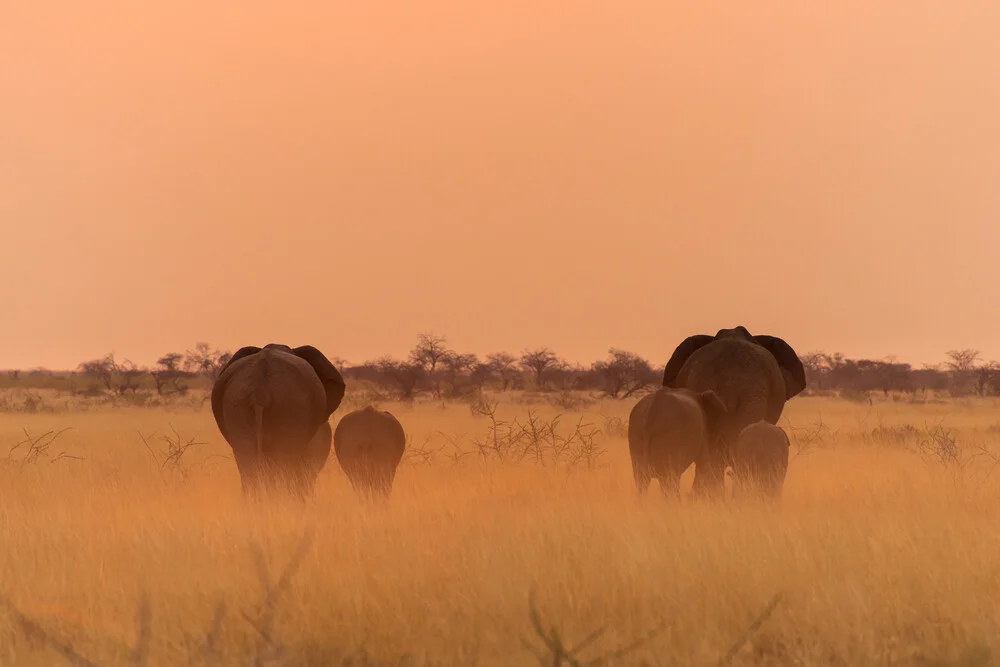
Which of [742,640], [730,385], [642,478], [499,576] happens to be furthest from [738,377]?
[742,640]

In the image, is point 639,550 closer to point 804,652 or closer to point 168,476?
point 804,652

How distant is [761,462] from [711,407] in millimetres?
901

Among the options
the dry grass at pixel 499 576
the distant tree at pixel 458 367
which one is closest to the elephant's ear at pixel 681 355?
the dry grass at pixel 499 576

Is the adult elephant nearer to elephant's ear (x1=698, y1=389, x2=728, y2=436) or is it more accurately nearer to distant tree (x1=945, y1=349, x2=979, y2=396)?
elephant's ear (x1=698, y1=389, x2=728, y2=436)

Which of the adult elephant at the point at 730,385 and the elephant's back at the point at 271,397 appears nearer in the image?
the elephant's back at the point at 271,397

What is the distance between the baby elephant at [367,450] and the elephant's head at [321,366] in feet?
A: 1.92

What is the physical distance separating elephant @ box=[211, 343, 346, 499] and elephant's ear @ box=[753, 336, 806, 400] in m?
5.65

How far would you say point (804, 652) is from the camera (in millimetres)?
5977

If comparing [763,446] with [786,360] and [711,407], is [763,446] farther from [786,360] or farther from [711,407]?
[786,360]

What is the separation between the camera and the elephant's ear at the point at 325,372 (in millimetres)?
12547

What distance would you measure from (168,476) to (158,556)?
6406mm

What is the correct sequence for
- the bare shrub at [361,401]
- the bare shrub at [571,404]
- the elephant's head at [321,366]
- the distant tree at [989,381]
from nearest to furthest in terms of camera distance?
1. the elephant's head at [321,366]
2. the bare shrub at [361,401]
3. the bare shrub at [571,404]
4. the distant tree at [989,381]

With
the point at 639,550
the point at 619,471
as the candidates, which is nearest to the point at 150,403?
the point at 619,471

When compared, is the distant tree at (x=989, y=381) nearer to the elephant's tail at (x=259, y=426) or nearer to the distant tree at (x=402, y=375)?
the distant tree at (x=402, y=375)
